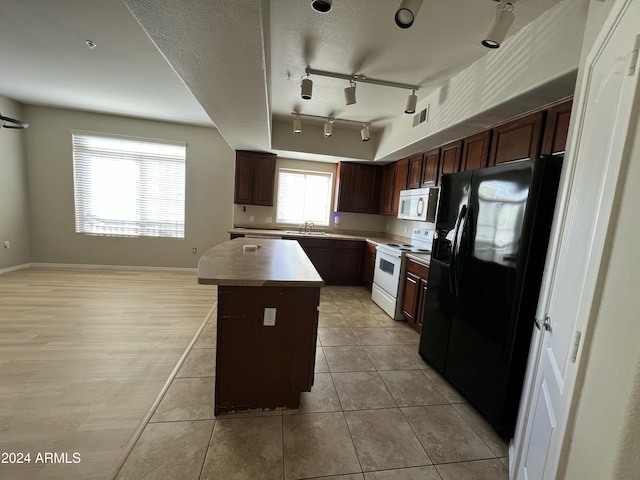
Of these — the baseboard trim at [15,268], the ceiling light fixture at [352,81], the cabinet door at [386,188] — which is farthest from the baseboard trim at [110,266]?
the ceiling light fixture at [352,81]

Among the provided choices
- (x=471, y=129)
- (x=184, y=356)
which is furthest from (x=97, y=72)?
(x=471, y=129)

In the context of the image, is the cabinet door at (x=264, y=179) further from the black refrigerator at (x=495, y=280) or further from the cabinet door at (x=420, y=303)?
the black refrigerator at (x=495, y=280)

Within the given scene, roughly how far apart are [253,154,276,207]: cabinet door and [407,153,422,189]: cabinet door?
7.67 feet

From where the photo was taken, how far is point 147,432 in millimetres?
1524

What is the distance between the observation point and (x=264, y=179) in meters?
4.72

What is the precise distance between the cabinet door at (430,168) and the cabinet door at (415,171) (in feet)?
0.28

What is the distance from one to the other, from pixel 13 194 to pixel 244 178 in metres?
3.69

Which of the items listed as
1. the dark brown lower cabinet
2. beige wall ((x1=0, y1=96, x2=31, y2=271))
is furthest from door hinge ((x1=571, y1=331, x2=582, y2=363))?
beige wall ((x1=0, y1=96, x2=31, y2=271))

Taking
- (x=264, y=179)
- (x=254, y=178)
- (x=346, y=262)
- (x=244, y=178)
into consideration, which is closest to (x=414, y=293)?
(x=346, y=262)

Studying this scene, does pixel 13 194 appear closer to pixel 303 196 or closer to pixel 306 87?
pixel 303 196

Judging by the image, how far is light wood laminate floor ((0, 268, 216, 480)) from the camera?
1.44 meters

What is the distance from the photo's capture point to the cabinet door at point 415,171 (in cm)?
365

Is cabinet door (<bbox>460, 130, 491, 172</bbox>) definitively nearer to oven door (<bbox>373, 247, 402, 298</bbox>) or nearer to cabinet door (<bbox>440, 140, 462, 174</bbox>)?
cabinet door (<bbox>440, 140, 462, 174</bbox>)

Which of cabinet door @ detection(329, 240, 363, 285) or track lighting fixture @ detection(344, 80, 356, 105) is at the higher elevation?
track lighting fixture @ detection(344, 80, 356, 105)
